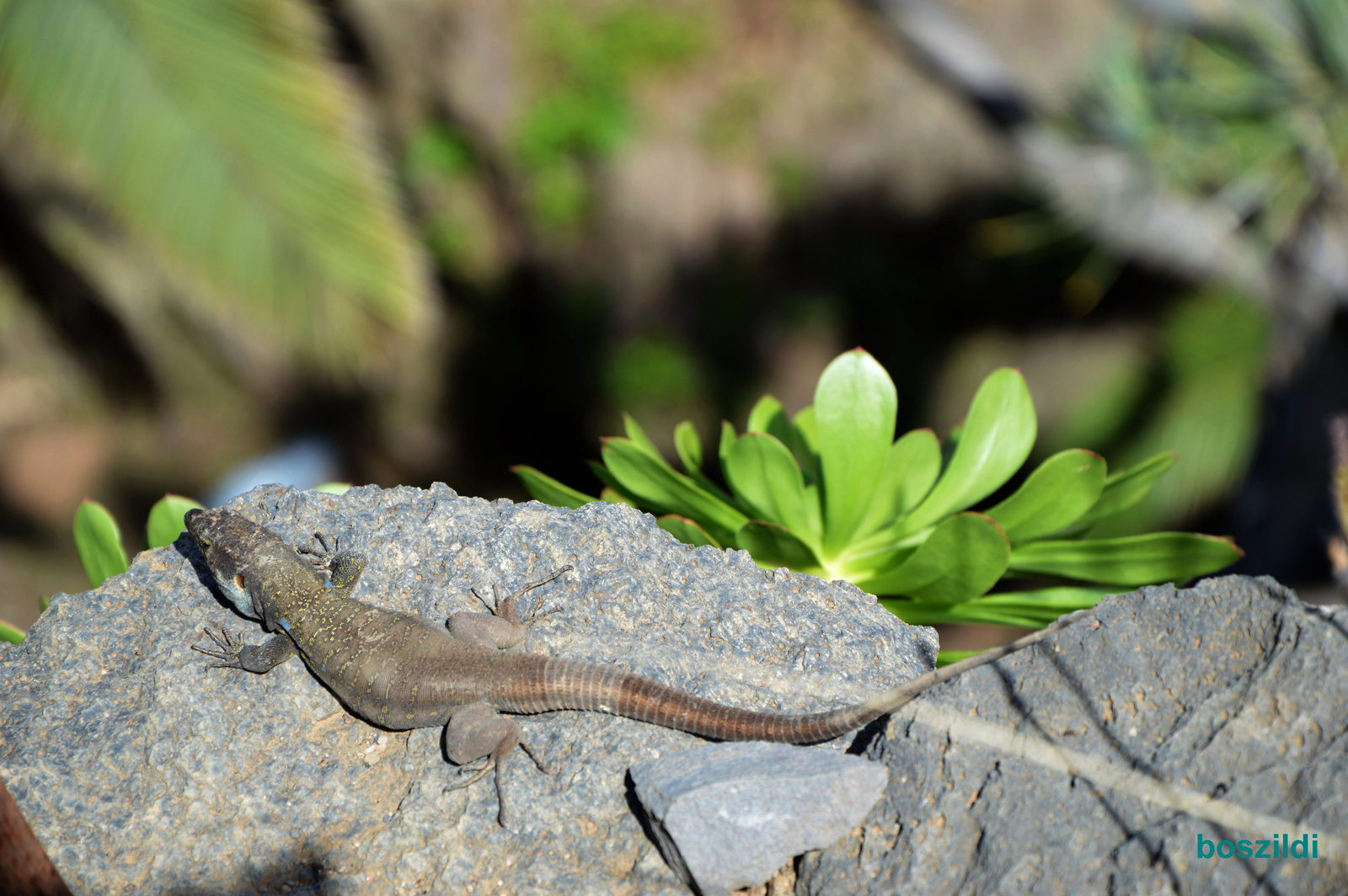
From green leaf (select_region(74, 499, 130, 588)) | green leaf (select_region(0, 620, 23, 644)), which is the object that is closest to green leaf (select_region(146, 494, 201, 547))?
green leaf (select_region(74, 499, 130, 588))

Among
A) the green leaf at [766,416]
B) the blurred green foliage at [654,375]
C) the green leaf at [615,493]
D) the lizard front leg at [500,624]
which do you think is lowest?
the blurred green foliage at [654,375]

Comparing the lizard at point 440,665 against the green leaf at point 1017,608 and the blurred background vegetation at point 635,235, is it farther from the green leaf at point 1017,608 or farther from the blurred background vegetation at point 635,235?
the blurred background vegetation at point 635,235

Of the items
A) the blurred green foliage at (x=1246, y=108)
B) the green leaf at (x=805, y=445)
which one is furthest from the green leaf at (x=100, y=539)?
the blurred green foliage at (x=1246, y=108)

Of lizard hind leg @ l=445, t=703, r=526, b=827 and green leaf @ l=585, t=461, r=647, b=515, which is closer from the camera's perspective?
lizard hind leg @ l=445, t=703, r=526, b=827

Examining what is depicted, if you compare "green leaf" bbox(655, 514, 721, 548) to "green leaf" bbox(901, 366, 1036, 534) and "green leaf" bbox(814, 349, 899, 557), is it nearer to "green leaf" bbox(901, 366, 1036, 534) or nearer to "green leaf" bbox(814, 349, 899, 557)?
"green leaf" bbox(814, 349, 899, 557)

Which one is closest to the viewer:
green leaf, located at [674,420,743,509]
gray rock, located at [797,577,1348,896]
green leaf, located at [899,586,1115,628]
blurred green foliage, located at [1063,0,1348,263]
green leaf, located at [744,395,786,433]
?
gray rock, located at [797,577,1348,896]

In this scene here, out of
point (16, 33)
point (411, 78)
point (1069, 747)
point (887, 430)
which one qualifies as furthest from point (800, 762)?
point (411, 78)
